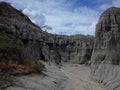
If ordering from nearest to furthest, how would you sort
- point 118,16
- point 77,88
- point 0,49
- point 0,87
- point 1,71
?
point 0,87, point 1,71, point 0,49, point 77,88, point 118,16

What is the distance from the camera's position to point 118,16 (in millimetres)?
43844

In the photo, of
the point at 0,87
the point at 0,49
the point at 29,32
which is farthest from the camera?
the point at 29,32

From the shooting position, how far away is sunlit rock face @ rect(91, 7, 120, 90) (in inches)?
1576

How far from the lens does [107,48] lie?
4253 centimetres

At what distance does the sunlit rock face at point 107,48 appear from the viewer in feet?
131

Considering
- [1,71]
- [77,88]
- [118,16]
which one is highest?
[118,16]

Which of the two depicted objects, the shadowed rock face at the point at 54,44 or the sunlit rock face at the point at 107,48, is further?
the shadowed rock face at the point at 54,44

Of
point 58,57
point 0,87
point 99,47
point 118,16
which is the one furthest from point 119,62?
point 58,57

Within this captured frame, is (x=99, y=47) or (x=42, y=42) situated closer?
(x=99, y=47)

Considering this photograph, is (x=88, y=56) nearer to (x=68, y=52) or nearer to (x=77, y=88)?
(x=68, y=52)

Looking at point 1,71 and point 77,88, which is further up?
point 1,71

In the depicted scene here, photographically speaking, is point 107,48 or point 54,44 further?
point 54,44

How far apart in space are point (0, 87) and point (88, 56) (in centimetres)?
5281

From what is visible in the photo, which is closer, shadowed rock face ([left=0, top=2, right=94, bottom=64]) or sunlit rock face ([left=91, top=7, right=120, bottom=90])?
sunlit rock face ([left=91, top=7, right=120, bottom=90])
